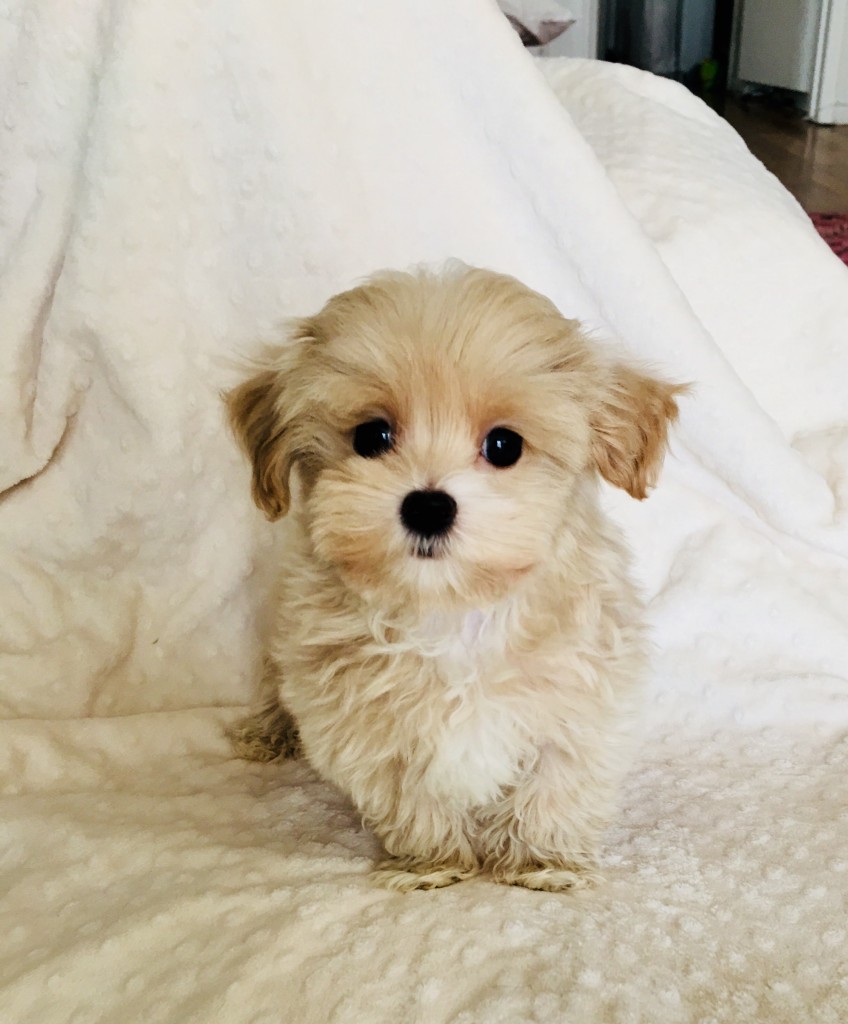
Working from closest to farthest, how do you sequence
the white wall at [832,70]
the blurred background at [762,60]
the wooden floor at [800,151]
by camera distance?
1. the wooden floor at [800,151]
2. the blurred background at [762,60]
3. the white wall at [832,70]

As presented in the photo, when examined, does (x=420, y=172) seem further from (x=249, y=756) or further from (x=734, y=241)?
(x=249, y=756)

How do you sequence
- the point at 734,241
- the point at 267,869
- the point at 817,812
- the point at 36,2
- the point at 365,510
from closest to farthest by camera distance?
the point at 365,510 < the point at 267,869 < the point at 817,812 < the point at 36,2 < the point at 734,241

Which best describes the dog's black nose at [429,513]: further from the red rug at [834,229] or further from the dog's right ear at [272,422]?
the red rug at [834,229]

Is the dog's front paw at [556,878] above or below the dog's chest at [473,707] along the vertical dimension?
below

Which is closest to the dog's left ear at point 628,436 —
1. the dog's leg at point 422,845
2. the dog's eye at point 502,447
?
the dog's eye at point 502,447

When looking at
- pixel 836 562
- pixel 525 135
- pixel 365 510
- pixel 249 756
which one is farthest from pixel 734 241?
pixel 249 756

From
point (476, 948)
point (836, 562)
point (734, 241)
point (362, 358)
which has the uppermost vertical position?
point (362, 358)
